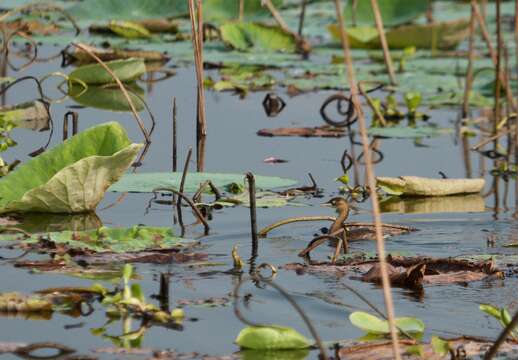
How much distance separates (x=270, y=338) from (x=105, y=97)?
3.59 meters

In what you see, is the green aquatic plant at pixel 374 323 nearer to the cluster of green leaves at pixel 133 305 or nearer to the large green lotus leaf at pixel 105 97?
the cluster of green leaves at pixel 133 305

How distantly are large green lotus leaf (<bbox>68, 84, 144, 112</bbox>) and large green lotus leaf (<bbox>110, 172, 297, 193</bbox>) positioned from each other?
1.52 m

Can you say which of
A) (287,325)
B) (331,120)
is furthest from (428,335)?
(331,120)

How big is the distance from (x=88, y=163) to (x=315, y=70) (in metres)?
4.00

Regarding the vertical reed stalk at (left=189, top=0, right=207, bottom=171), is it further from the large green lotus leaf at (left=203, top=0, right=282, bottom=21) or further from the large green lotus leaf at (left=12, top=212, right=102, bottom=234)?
the large green lotus leaf at (left=203, top=0, right=282, bottom=21)

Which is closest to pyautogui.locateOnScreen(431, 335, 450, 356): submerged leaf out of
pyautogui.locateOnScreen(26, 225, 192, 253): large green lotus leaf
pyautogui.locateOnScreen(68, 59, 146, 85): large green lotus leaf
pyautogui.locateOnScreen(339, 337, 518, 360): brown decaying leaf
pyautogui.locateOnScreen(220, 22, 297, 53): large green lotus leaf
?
pyautogui.locateOnScreen(339, 337, 518, 360): brown decaying leaf

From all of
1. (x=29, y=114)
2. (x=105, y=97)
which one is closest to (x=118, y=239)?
(x=29, y=114)

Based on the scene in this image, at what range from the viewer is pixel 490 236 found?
10.9 feet

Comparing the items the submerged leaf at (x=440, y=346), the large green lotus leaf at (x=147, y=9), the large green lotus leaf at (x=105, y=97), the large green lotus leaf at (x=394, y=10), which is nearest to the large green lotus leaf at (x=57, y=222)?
the submerged leaf at (x=440, y=346)

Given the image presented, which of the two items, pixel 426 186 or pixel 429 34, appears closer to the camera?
pixel 426 186

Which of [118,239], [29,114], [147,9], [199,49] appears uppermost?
[147,9]

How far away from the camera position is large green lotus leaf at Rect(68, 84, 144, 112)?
538 centimetres

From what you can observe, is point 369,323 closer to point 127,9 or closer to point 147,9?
point 147,9

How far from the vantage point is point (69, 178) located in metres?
3.21
